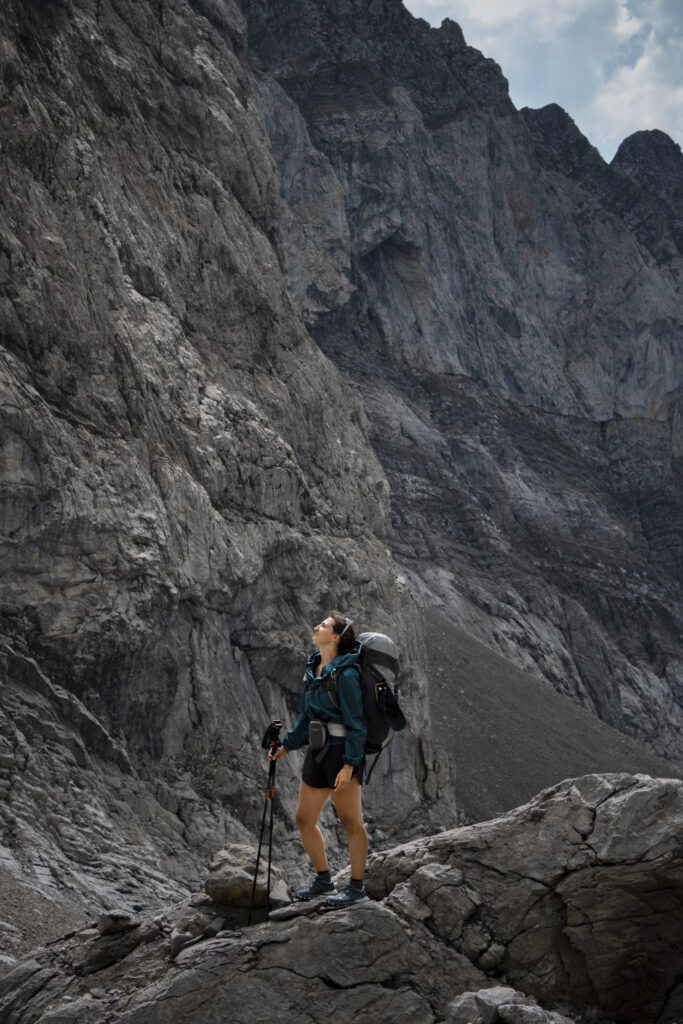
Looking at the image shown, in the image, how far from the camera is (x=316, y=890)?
259 inches

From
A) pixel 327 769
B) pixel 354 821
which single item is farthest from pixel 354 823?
pixel 327 769

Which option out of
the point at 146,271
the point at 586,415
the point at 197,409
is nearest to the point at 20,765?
the point at 197,409

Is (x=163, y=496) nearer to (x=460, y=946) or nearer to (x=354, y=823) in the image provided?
(x=354, y=823)

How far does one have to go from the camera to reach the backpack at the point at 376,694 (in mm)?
6500

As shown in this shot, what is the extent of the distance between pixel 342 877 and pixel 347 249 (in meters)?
70.6

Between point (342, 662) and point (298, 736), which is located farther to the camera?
point (298, 736)

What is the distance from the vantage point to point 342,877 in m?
7.30

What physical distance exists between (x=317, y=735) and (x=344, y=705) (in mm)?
288

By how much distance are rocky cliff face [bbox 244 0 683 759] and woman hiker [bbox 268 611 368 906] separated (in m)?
53.3

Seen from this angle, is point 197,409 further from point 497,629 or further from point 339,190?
point 339,190

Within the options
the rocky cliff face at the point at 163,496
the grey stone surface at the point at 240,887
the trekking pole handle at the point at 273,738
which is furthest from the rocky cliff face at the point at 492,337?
the grey stone surface at the point at 240,887

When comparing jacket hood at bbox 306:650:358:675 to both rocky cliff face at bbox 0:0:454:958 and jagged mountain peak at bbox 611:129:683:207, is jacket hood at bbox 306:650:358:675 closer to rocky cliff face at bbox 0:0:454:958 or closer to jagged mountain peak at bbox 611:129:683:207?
rocky cliff face at bbox 0:0:454:958

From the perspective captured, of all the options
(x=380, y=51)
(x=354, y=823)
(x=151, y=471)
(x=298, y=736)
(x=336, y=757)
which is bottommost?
(x=354, y=823)

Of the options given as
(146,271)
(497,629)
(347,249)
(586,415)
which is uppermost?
(347,249)
